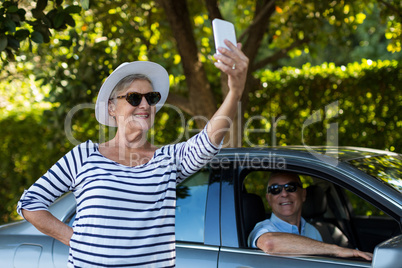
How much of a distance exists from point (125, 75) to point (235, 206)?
3.54 feet

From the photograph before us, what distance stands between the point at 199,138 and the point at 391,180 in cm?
123

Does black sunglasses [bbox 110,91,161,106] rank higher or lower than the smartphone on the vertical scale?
lower

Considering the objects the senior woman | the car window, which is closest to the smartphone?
the senior woman

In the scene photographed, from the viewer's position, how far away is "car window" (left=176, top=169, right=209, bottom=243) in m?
2.88

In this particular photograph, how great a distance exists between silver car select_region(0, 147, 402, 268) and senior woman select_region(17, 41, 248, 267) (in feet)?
2.22

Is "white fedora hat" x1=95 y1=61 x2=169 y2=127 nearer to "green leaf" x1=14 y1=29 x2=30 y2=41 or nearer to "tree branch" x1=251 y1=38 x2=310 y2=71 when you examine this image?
"green leaf" x1=14 y1=29 x2=30 y2=41

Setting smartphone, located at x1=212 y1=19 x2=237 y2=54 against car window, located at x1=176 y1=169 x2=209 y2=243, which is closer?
smartphone, located at x1=212 y1=19 x2=237 y2=54

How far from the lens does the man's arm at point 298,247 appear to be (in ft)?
8.24

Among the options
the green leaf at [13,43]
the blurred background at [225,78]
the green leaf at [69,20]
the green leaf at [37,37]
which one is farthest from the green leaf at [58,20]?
the blurred background at [225,78]

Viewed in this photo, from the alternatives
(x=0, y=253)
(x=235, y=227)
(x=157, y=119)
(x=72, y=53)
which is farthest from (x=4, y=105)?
(x=235, y=227)

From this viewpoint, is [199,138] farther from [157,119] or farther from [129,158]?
[157,119]

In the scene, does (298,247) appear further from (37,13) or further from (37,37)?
(37,13)

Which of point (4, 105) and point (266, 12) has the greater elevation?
point (266, 12)

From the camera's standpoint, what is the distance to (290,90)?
683 cm
